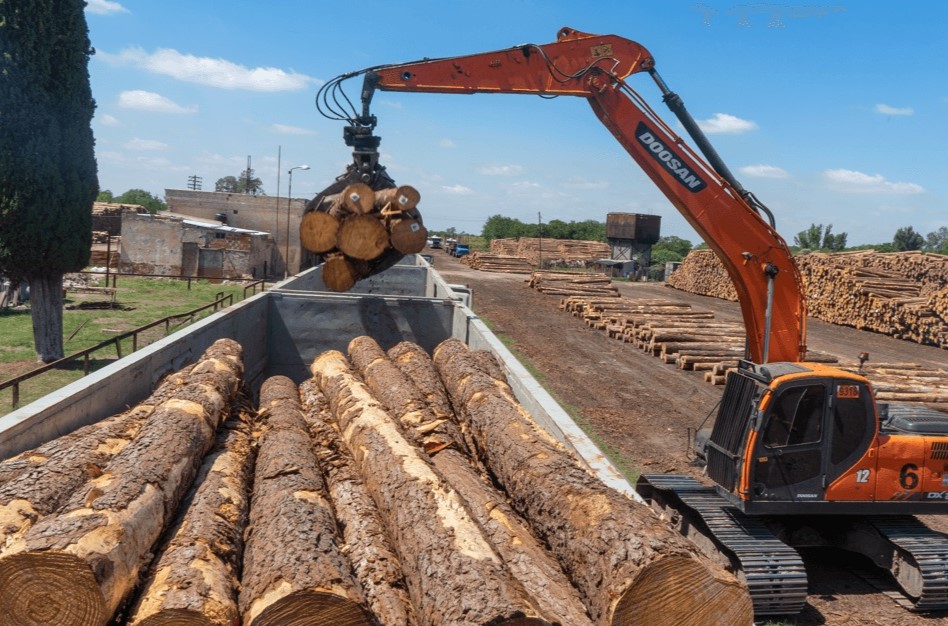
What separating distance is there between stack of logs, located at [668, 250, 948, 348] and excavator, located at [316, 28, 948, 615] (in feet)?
55.3

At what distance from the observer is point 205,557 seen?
3969 mm

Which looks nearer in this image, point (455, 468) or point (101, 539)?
point (101, 539)

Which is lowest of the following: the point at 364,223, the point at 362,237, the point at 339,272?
the point at 339,272

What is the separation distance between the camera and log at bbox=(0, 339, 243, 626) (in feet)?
10.9

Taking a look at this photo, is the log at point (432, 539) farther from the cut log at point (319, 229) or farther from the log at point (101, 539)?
the cut log at point (319, 229)

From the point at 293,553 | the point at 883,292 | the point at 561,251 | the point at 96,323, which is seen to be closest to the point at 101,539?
the point at 293,553

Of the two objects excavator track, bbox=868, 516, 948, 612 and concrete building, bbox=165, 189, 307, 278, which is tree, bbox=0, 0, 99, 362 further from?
concrete building, bbox=165, 189, 307, 278

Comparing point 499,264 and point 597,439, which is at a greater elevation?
point 499,264

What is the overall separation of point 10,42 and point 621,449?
12.6m

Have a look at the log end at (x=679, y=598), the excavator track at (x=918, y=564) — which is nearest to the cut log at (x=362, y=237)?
the excavator track at (x=918, y=564)

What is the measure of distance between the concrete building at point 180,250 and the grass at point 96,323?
1610mm

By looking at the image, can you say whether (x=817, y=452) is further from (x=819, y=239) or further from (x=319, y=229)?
(x=819, y=239)

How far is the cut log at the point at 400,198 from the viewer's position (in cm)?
880

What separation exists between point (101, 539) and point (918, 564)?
6.11 metres
